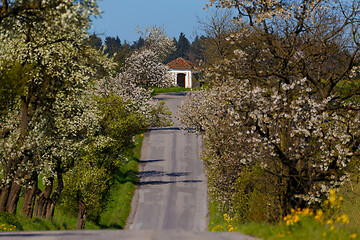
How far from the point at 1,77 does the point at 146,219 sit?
2672cm

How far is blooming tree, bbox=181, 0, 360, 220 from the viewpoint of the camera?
21.8m

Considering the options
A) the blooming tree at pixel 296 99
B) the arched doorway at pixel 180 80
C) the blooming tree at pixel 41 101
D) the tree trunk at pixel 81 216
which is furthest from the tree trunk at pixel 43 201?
the arched doorway at pixel 180 80

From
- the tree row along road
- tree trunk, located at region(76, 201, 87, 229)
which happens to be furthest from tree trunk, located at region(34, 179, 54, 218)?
the tree row along road

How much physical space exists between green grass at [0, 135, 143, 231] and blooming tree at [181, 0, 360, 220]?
10249 millimetres

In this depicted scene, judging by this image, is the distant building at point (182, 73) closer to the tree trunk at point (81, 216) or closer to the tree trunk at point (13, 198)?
the tree trunk at point (81, 216)

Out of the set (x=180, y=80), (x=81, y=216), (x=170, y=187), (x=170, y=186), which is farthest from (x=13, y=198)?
(x=180, y=80)

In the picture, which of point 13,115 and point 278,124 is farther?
point 13,115

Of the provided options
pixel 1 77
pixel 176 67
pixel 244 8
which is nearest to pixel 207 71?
pixel 244 8

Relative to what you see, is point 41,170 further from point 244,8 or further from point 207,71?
point 244,8

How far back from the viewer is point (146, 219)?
44188mm

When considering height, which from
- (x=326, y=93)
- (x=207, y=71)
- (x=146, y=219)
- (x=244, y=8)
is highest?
(x=244, y=8)

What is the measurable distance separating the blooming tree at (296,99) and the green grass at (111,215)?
10.2 metres

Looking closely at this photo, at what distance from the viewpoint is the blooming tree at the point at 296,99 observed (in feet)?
71.7

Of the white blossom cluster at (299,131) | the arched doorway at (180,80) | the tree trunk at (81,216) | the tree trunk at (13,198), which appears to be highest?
the arched doorway at (180,80)
